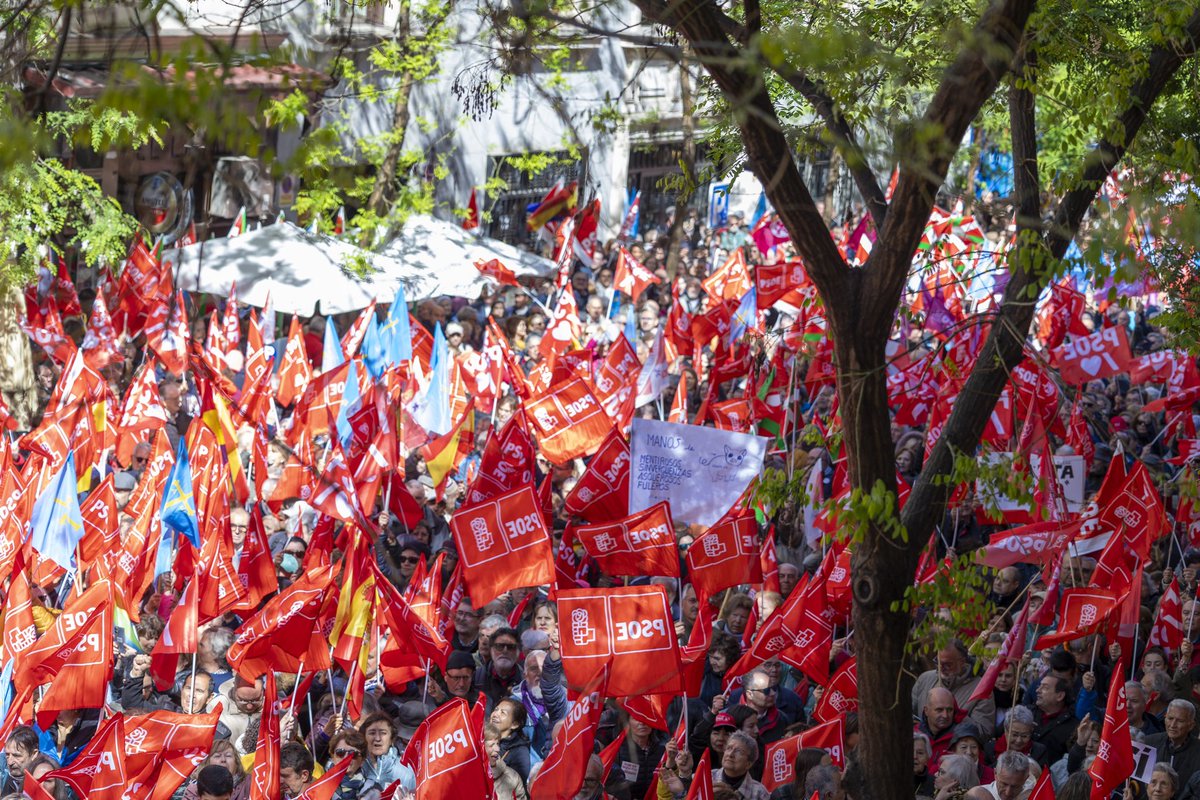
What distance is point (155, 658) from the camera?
Result: 10.3 metres

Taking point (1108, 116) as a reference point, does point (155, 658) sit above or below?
below

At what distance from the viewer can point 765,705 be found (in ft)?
32.0

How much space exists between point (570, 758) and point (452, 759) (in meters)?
0.58

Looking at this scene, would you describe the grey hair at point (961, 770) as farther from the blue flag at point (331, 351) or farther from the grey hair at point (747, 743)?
the blue flag at point (331, 351)

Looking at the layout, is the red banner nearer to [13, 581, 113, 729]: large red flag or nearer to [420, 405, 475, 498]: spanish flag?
[420, 405, 475, 498]: spanish flag

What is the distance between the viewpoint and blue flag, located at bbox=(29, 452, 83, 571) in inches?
439

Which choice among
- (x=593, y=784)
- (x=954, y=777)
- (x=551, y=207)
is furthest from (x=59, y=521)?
(x=551, y=207)

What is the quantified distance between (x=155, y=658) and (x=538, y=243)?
19649mm

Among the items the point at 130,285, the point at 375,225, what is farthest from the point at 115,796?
the point at 375,225

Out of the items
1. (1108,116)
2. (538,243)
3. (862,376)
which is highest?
(1108,116)

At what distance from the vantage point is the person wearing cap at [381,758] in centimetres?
909

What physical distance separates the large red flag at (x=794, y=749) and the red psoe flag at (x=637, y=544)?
2013 millimetres

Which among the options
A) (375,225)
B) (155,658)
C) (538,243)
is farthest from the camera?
(538,243)

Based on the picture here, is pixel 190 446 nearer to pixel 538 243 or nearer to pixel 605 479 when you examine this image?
pixel 605 479
